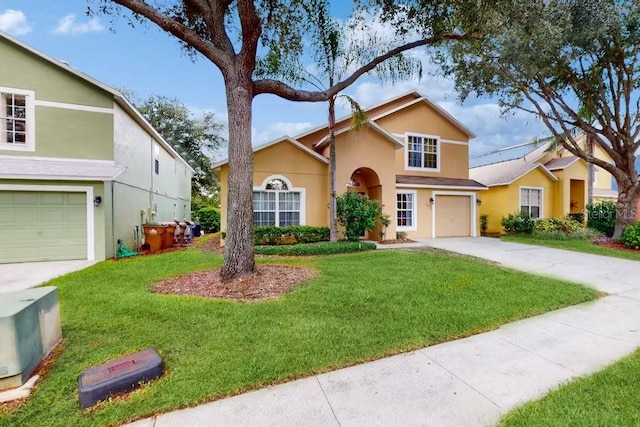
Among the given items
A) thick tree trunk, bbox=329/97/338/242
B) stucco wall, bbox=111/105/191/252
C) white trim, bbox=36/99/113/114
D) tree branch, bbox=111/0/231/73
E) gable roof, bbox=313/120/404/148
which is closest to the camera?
tree branch, bbox=111/0/231/73

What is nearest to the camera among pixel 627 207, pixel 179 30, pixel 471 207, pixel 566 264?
pixel 179 30

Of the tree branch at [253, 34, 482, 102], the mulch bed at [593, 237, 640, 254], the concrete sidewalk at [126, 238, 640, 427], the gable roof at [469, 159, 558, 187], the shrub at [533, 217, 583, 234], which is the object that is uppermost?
the tree branch at [253, 34, 482, 102]

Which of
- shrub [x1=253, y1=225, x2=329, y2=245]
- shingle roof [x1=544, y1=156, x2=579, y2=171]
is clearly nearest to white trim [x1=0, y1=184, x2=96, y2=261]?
shrub [x1=253, y1=225, x2=329, y2=245]

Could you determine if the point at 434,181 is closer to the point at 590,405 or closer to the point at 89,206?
the point at 590,405

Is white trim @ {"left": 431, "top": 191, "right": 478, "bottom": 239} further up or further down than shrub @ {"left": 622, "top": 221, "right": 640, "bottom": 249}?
further up

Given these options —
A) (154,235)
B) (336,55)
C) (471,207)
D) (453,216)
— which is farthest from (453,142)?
(154,235)

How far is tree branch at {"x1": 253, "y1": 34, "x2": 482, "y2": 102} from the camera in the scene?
299 inches

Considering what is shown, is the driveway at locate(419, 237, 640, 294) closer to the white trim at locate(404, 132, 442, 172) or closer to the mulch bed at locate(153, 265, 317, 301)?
the white trim at locate(404, 132, 442, 172)

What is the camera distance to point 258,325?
4512mm

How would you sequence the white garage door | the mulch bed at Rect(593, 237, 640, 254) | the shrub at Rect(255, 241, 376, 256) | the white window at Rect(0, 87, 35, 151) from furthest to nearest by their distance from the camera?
the white garage door → the mulch bed at Rect(593, 237, 640, 254) → the shrub at Rect(255, 241, 376, 256) → the white window at Rect(0, 87, 35, 151)

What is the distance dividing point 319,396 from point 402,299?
3137 millimetres

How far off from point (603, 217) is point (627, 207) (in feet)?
8.15

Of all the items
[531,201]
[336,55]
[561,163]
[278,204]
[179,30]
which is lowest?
[278,204]

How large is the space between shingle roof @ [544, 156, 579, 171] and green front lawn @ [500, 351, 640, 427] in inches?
811
